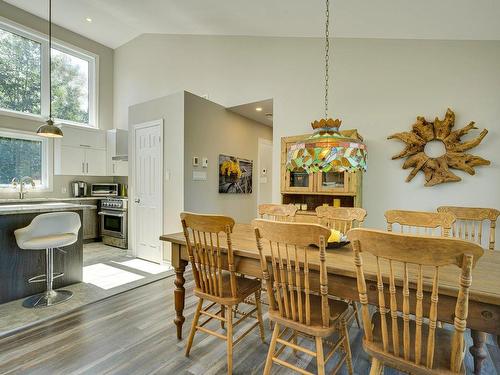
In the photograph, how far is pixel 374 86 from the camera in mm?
3523

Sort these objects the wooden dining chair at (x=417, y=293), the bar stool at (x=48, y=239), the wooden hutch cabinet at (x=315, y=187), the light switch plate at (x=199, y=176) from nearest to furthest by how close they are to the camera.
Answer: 1. the wooden dining chair at (x=417, y=293)
2. the bar stool at (x=48, y=239)
3. the wooden hutch cabinet at (x=315, y=187)
4. the light switch plate at (x=199, y=176)

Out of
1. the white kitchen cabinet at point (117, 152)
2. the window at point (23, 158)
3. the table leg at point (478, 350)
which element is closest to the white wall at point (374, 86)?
the white kitchen cabinet at point (117, 152)

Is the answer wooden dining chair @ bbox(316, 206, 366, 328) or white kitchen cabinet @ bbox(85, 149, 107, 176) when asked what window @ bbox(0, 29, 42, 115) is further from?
wooden dining chair @ bbox(316, 206, 366, 328)

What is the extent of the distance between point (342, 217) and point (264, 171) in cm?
339

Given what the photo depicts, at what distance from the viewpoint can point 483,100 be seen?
9.71 feet

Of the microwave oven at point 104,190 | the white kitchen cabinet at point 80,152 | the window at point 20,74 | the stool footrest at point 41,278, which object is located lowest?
the stool footrest at point 41,278

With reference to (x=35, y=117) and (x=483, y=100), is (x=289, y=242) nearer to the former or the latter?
(x=483, y=100)

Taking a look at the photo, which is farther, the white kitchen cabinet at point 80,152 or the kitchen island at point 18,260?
the white kitchen cabinet at point 80,152

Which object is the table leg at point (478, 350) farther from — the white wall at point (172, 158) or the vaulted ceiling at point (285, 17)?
the white wall at point (172, 158)

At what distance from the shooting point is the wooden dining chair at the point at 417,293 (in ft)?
3.33

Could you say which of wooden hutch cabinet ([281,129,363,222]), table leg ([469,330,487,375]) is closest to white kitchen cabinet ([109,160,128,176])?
wooden hutch cabinet ([281,129,363,222])

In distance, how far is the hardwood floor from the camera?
182 cm

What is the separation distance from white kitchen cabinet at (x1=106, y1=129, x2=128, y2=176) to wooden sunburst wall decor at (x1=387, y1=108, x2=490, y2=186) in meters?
4.93

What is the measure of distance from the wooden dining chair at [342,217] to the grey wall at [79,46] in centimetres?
516
